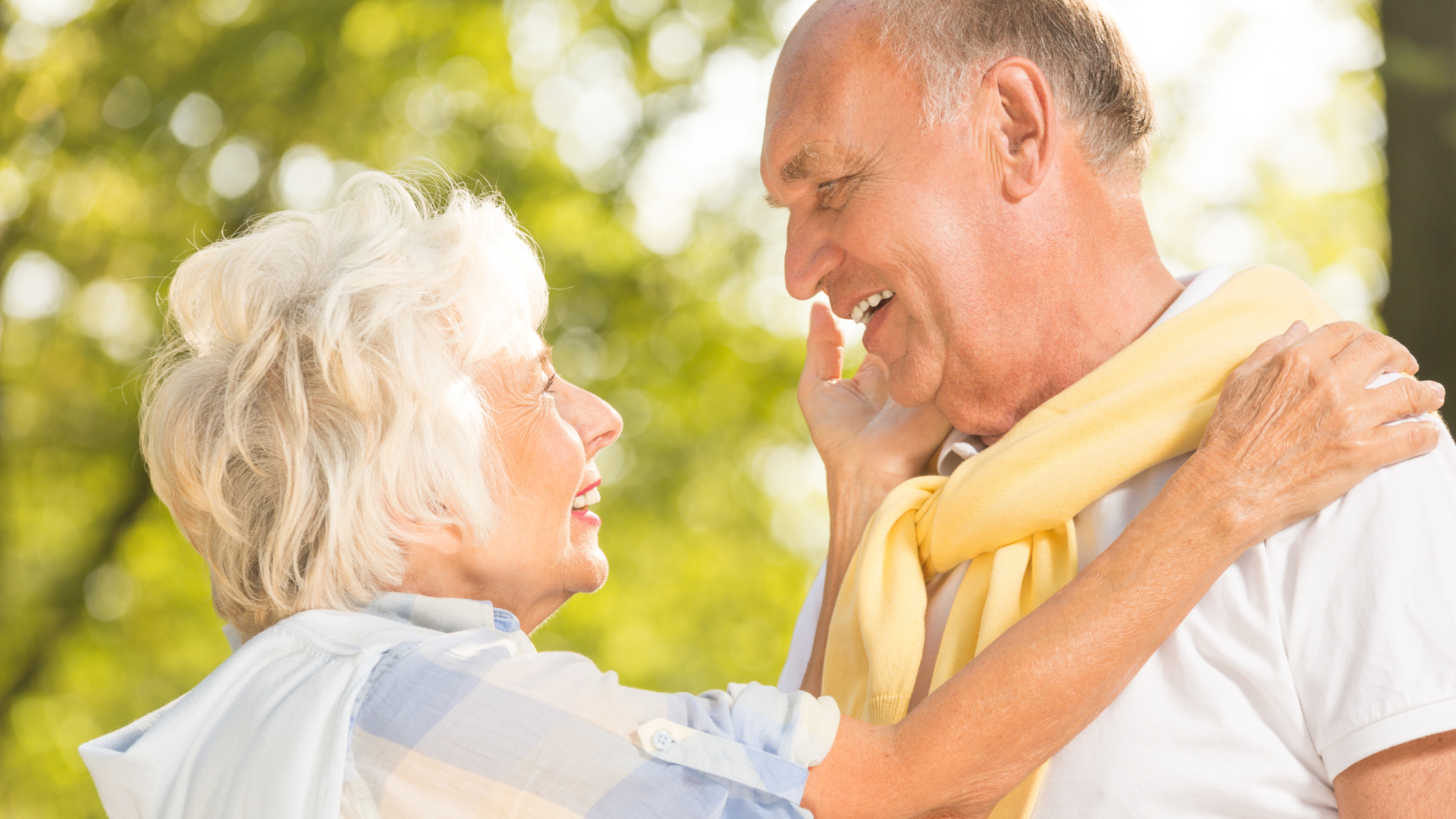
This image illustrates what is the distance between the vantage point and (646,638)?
10.1m

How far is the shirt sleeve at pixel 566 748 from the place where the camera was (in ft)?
5.31

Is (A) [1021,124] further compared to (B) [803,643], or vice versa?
(B) [803,643]

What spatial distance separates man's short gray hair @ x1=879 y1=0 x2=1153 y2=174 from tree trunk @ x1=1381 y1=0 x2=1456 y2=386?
6.58ft

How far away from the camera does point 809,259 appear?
7.58 ft

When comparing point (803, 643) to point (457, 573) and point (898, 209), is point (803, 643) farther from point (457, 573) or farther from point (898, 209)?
point (898, 209)

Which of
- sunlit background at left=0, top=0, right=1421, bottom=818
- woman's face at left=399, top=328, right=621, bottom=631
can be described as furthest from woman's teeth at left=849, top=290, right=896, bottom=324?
sunlit background at left=0, top=0, right=1421, bottom=818

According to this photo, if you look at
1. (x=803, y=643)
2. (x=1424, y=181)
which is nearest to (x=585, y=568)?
(x=803, y=643)

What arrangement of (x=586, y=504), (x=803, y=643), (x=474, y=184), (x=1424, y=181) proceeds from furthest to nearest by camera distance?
(x=474, y=184), (x=1424, y=181), (x=803, y=643), (x=586, y=504)

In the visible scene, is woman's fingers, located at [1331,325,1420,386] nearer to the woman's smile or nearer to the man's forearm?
the man's forearm

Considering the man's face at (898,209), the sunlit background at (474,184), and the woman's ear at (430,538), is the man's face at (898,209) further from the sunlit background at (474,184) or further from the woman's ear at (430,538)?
the sunlit background at (474,184)

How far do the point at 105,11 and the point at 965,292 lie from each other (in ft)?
25.0

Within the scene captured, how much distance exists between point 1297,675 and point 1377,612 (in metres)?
0.15

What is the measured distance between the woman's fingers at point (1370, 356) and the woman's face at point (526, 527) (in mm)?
1298

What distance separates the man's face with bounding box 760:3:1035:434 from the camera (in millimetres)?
2111
